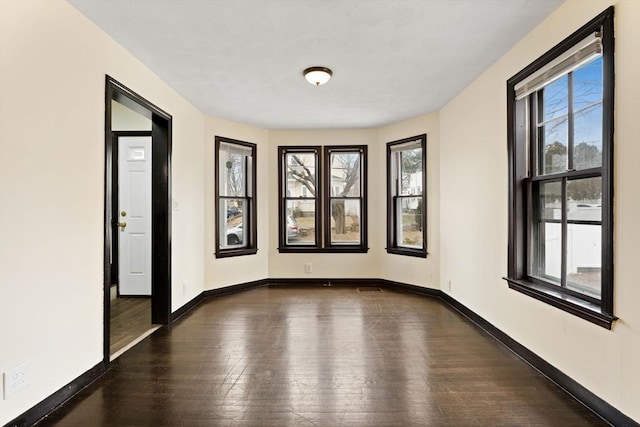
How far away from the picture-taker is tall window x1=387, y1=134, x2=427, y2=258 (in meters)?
4.98

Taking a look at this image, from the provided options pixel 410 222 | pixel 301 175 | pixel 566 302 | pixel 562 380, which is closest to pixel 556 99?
pixel 566 302

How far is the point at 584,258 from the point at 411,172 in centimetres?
307

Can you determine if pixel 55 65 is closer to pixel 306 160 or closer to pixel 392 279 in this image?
pixel 306 160

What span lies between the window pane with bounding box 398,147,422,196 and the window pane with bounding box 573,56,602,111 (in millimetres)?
2718

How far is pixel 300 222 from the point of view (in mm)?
5715

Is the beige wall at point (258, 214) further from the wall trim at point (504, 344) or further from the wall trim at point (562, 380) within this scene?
the wall trim at point (562, 380)

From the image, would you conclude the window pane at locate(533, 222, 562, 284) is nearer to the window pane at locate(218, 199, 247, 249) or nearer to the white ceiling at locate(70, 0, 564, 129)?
the white ceiling at locate(70, 0, 564, 129)

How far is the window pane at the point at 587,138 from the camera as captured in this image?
2.14 metres

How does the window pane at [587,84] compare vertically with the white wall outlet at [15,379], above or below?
above

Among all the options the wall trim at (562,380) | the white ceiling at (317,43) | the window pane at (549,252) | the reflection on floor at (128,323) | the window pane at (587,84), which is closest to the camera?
the wall trim at (562,380)

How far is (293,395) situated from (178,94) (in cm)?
339

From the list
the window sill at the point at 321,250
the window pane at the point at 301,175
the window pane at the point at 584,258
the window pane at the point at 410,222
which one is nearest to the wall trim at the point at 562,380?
the window pane at the point at 584,258

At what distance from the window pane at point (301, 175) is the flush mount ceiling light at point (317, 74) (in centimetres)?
235

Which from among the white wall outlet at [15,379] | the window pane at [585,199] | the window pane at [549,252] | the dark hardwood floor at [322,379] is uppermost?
the window pane at [585,199]
